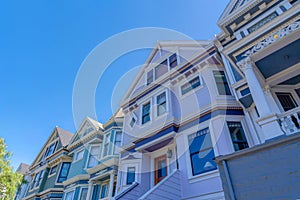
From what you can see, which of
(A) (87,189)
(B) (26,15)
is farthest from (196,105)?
(B) (26,15)

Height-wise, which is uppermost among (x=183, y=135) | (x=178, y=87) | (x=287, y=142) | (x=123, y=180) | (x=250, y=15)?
(x=250, y=15)

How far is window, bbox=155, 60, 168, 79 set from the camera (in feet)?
37.8

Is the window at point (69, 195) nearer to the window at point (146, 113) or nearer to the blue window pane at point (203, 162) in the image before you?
the window at point (146, 113)

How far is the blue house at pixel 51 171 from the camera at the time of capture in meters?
16.2

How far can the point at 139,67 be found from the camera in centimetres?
1316

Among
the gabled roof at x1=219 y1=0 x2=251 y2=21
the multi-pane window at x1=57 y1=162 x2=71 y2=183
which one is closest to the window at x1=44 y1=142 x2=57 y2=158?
the multi-pane window at x1=57 y1=162 x2=71 y2=183

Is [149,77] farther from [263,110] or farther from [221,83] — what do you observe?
[263,110]

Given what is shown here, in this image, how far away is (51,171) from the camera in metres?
18.3

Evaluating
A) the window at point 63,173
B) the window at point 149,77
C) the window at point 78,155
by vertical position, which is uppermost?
the window at point 149,77

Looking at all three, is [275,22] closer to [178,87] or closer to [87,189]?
[178,87]

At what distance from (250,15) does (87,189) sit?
13.9m

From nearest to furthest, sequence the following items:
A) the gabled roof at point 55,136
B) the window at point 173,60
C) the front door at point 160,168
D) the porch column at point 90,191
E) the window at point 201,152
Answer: the window at point 201,152, the front door at point 160,168, the window at point 173,60, the porch column at point 90,191, the gabled roof at point 55,136

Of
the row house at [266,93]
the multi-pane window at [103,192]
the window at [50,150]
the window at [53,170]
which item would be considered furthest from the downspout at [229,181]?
the window at [50,150]

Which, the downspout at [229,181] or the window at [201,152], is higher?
the window at [201,152]
